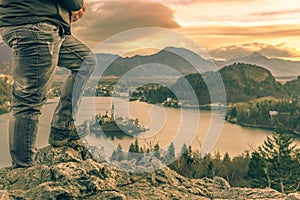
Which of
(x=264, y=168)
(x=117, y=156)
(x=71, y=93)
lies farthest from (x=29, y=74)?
(x=264, y=168)

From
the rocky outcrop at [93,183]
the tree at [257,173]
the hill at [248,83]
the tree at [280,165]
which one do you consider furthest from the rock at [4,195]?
the hill at [248,83]

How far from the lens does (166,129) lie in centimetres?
649

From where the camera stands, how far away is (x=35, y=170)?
1.63 m

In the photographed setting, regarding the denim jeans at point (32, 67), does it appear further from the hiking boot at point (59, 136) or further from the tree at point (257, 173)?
the tree at point (257, 173)

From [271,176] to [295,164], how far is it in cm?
77

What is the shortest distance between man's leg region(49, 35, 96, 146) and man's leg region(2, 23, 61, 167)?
0.47 feet

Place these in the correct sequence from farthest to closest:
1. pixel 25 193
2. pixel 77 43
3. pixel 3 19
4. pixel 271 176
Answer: pixel 271 176, pixel 77 43, pixel 3 19, pixel 25 193

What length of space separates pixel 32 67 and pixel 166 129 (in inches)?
199

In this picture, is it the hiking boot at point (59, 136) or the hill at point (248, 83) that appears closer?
the hiking boot at point (59, 136)

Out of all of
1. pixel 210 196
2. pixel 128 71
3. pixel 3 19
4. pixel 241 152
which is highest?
pixel 3 19

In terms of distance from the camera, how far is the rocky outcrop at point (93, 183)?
144 centimetres

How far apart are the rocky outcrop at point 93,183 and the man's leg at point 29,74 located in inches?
4.6

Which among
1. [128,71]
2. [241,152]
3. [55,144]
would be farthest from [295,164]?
[55,144]

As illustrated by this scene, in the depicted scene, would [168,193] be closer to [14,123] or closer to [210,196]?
[210,196]
